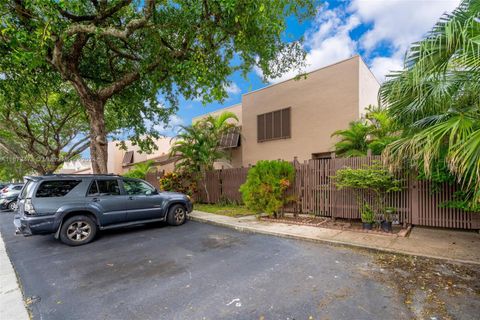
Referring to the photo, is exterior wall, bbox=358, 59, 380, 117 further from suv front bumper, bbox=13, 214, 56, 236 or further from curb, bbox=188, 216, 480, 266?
suv front bumper, bbox=13, 214, 56, 236

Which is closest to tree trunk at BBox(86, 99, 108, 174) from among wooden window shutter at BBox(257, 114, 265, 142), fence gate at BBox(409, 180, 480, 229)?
wooden window shutter at BBox(257, 114, 265, 142)

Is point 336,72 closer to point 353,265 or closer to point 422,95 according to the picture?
point 422,95

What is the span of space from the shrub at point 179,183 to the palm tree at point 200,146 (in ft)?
1.13

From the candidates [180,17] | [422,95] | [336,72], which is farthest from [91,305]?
[336,72]

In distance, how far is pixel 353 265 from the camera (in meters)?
4.19

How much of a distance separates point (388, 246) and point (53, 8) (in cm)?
945

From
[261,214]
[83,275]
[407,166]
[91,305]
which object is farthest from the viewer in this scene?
[261,214]

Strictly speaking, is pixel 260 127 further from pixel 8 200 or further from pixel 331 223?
pixel 8 200

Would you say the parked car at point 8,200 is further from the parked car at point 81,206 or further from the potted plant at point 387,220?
the potted plant at point 387,220

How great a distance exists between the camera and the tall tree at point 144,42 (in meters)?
6.38

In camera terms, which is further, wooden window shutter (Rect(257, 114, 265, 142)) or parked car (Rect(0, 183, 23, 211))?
parked car (Rect(0, 183, 23, 211))

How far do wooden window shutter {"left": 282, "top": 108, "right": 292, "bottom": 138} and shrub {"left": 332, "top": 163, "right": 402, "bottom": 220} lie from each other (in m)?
5.52

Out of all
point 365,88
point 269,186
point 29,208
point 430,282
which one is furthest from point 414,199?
point 29,208

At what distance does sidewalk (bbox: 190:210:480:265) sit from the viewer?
4.50 m
